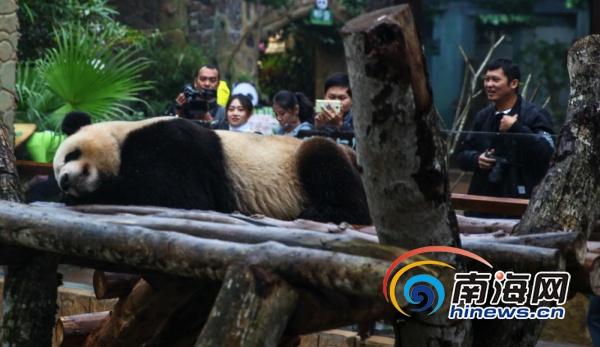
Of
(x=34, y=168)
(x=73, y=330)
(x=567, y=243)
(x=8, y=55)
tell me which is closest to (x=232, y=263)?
(x=567, y=243)

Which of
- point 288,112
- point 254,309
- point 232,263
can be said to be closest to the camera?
point 254,309

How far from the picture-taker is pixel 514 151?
5.31 m

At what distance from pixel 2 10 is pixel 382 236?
12.1 feet

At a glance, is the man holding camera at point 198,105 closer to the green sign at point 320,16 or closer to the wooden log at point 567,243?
the wooden log at point 567,243

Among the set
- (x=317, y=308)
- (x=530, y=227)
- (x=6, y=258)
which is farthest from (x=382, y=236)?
(x=6, y=258)

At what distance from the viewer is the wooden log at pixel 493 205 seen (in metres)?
4.90

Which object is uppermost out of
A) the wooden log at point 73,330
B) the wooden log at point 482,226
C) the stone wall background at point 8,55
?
the stone wall background at point 8,55

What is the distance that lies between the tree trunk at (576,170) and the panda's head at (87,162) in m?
2.12

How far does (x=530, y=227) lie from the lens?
11.2 feet

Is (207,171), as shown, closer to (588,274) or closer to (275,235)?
(275,235)

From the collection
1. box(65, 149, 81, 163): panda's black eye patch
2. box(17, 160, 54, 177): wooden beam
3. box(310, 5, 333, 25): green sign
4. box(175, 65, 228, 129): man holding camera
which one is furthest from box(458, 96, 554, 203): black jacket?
box(310, 5, 333, 25): green sign

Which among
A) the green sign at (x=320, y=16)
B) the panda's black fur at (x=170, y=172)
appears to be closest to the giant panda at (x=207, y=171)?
the panda's black fur at (x=170, y=172)

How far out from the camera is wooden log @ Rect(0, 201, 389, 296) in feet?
8.71

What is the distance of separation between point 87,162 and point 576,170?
237 centimetres
